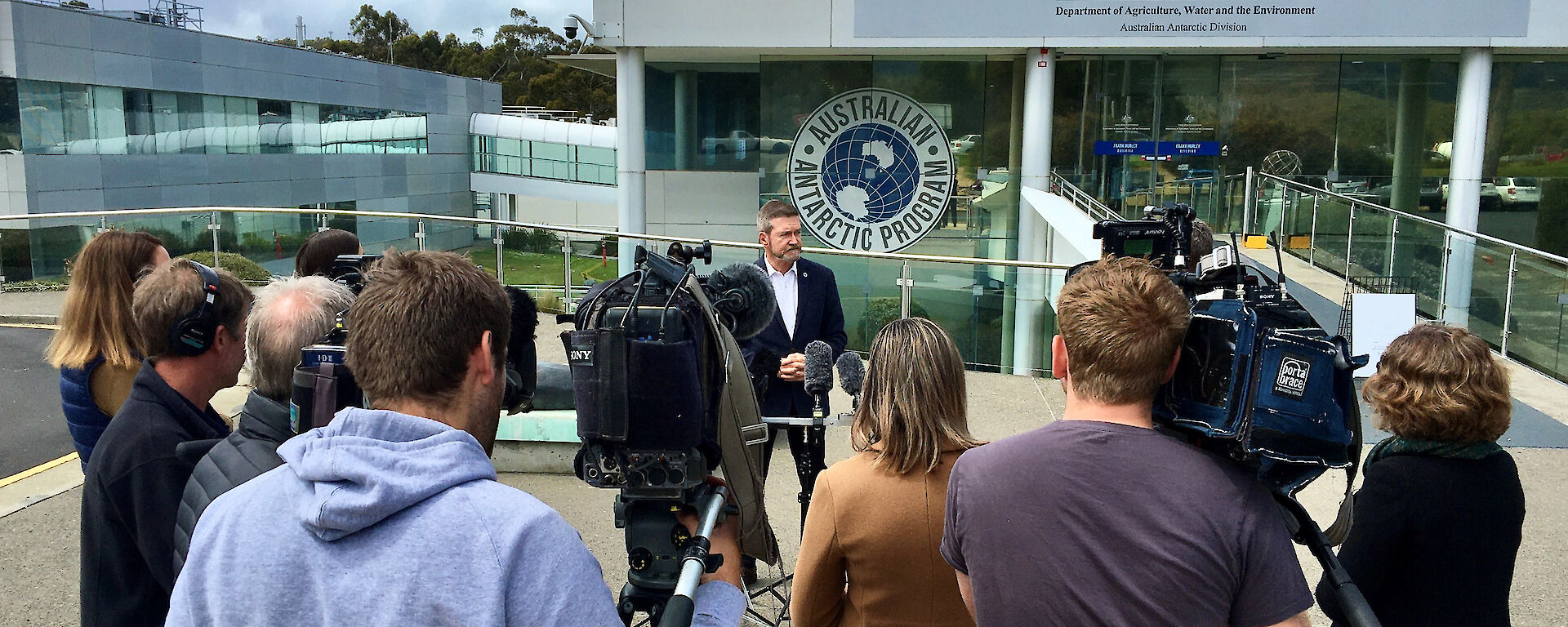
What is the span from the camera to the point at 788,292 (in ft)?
16.7

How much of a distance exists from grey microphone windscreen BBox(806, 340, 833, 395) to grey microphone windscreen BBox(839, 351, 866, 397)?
5 centimetres

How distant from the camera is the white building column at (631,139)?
51.4 ft

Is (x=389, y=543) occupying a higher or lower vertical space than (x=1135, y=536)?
higher

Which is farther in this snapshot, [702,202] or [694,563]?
[702,202]

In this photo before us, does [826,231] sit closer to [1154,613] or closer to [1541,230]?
[1541,230]

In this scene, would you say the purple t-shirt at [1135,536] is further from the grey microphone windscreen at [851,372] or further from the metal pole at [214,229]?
the metal pole at [214,229]

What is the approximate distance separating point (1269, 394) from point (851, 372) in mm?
1889

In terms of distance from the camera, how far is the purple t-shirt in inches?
78.7

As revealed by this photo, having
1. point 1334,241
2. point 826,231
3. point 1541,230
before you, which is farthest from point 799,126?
point 1541,230

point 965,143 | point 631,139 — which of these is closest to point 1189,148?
point 965,143

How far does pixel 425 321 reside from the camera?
1690mm

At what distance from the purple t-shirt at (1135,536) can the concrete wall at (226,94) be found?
117ft

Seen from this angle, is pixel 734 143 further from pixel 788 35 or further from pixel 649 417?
Result: pixel 649 417

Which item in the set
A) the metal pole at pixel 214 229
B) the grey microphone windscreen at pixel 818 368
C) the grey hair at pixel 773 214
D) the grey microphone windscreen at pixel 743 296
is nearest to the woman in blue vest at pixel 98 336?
the grey microphone windscreen at pixel 743 296
